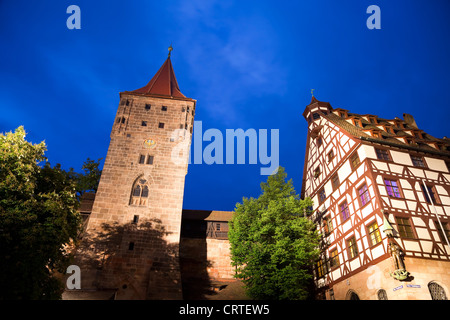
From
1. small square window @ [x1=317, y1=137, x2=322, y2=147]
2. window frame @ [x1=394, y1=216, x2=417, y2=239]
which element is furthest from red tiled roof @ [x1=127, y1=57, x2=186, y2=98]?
window frame @ [x1=394, y1=216, x2=417, y2=239]

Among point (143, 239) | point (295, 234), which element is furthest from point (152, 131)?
point (295, 234)

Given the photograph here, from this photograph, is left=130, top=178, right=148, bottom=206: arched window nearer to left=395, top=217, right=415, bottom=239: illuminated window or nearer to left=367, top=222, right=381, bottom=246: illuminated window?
left=367, top=222, right=381, bottom=246: illuminated window

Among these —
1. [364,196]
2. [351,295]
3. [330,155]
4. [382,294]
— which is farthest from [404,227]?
[330,155]

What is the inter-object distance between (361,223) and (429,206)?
4451mm

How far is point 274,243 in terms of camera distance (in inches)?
805

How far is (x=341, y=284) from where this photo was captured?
19.9m

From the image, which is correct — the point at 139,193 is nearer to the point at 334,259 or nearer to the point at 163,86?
the point at 163,86

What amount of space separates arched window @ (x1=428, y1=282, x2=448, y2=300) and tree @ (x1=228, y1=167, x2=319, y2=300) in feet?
21.2

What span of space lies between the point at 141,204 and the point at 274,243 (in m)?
12.3

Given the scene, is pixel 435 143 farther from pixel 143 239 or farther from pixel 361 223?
pixel 143 239

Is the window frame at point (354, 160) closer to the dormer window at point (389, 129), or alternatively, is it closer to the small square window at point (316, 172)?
the small square window at point (316, 172)

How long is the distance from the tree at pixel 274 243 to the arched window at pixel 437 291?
6.47 metres
